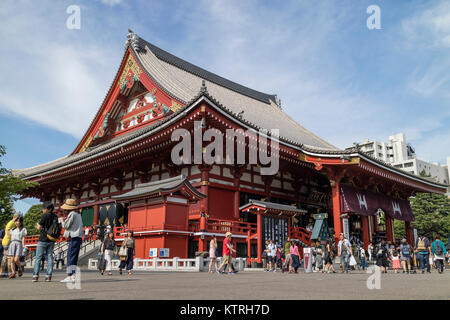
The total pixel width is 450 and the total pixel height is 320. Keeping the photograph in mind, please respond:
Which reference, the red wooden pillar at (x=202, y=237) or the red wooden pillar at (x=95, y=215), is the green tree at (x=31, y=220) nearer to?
the red wooden pillar at (x=95, y=215)

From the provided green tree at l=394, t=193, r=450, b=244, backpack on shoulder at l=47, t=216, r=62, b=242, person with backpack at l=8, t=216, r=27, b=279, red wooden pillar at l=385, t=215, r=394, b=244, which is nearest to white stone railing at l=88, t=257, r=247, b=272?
person with backpack at l=8, t=216, r=27, b=279

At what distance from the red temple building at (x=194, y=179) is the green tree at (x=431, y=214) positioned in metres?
22.9

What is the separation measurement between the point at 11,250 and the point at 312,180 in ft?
64.7

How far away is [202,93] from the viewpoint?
1575cm

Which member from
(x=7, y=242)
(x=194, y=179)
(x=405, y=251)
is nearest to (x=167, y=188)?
(x=194, y=179)

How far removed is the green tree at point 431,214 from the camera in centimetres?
4712

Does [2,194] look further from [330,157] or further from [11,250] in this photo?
[330,157]

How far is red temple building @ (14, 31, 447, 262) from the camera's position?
17.2 metres

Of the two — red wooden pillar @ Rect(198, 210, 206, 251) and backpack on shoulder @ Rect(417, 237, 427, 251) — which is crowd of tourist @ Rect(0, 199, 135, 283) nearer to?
red wooden pillar @ Rect(198, 210, 206, 251)

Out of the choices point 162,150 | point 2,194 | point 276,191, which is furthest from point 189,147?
point 2,194

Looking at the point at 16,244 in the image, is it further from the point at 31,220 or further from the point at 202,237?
the point at 31,220

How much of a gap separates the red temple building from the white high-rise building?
6972 centimetres
